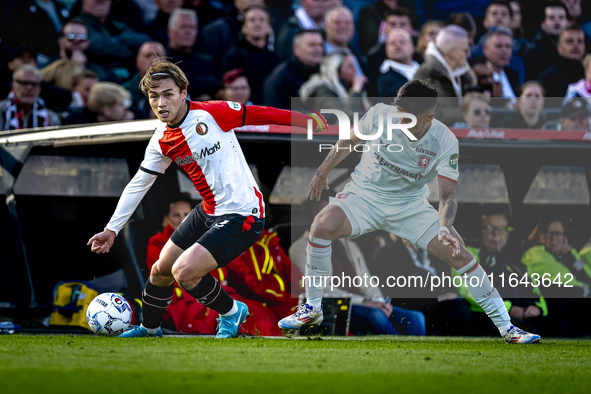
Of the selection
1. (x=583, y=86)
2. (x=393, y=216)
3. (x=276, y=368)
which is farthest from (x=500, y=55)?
(x=276, y=368)

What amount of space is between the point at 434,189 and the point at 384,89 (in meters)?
2.83

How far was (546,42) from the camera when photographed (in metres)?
9.61

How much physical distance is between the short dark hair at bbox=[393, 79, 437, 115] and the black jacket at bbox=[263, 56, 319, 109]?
8.24 ft

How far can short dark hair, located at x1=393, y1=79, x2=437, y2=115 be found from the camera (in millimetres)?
5684

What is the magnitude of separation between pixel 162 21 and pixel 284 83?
212cm

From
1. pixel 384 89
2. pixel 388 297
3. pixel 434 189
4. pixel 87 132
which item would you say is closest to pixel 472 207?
pixel 434 189

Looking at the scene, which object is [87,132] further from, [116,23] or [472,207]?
[472,207]

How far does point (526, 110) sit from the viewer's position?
702cm

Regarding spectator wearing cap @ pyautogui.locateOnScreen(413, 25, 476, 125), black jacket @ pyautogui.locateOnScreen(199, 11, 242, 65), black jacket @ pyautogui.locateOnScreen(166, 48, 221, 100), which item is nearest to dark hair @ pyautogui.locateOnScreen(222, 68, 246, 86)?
black jacket @ pyautogui.locateOnScreen(166, 48, 221, 100)

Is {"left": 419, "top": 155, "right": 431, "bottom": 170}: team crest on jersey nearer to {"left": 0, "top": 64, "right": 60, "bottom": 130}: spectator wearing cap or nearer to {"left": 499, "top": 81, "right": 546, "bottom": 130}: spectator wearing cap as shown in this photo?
{"left": 499, "top": 81, "right": 546, "bottom": 130}: spectator wearing cap

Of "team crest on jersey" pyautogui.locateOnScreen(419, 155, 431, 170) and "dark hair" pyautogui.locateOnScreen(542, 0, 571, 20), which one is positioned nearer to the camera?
"team crest on jersey" pyautogui.locateOnScreen(419, 155, 431, 170)

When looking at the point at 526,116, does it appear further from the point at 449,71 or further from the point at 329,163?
the point at 329,163

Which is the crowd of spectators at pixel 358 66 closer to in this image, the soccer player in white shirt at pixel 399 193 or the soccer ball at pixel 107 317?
the soccer player in white shirt at pixel 399 193

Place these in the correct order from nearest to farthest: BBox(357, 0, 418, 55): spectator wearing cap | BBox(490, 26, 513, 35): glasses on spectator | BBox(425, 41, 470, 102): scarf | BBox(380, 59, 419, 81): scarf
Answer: BBox(425, 41, 470, 102): scarf, BBox(380, 59, 419, 81): scarf, BBox(490, 26, 513, 35): glasses on spectator, BBox(357, 0, 418, 55): spectator wearing cap
